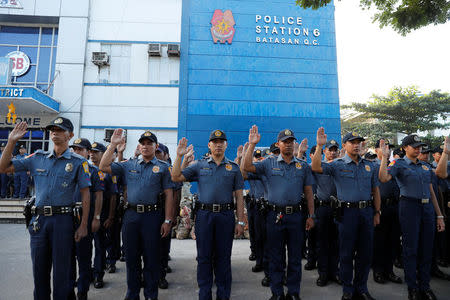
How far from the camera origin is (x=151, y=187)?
322 centimetres

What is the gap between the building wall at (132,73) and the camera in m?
12.3

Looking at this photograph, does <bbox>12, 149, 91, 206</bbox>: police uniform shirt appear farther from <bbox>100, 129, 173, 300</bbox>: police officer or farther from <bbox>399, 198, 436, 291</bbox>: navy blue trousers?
<bbox>399, 198, 436, 291</bbox>: navy blue trousers

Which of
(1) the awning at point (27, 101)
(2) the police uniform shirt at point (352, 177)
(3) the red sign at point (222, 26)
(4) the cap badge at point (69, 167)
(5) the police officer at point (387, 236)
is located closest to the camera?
(4) the cap badge at point (69, 167)

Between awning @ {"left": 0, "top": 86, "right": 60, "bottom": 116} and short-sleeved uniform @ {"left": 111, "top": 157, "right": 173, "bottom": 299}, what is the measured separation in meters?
9.61

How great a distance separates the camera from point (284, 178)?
10.7 ft

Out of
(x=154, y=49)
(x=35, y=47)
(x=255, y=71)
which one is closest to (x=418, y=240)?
(x=255, y=71)

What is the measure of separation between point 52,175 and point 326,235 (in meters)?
3.75

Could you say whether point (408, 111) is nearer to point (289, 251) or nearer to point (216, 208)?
point (289, 251)

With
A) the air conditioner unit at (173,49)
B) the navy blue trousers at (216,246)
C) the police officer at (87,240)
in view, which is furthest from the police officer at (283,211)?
the air conditioner unit at (173,49)

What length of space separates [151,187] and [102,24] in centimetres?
1278

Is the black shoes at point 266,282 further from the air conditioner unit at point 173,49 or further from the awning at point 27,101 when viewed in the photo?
the air conditioner unit at point 173,49

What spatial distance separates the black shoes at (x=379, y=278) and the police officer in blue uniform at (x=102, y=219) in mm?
4081

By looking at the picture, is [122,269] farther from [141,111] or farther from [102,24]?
[102,24]

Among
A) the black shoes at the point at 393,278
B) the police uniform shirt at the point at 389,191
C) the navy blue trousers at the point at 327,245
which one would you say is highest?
the police uniform shirt at the point at 389,191
